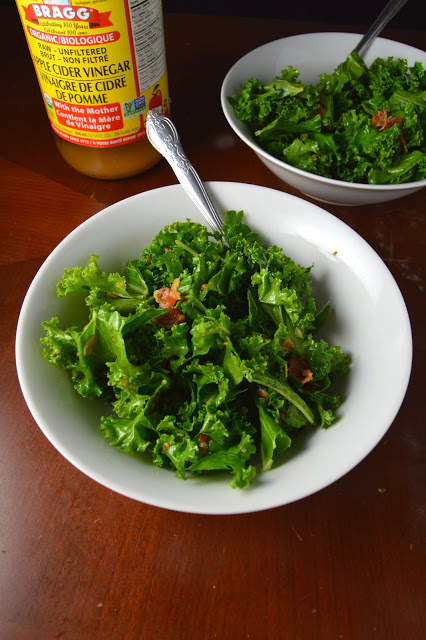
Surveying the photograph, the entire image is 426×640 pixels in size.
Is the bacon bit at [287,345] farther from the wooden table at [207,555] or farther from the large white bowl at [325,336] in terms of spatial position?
the wooden table at [207,555]

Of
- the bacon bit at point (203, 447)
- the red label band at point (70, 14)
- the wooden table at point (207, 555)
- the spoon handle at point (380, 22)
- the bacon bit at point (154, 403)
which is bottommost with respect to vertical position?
the wooden table at point (207, 555)

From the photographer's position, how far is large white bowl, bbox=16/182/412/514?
25.4 inches

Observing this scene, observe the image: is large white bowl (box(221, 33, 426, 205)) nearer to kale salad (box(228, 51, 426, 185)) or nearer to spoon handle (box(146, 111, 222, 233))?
kale salad (box(228, 51, 426, 185))

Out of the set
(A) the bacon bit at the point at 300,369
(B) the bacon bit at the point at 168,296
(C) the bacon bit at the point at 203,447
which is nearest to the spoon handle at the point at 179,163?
(B) the bacon bit at the point at 168,296

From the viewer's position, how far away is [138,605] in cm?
67

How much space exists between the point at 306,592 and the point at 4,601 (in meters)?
0.40

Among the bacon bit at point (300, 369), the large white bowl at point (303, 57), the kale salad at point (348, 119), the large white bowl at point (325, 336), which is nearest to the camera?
the large white bowl at point (325, 336)

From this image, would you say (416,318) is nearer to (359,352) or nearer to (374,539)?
(359,352)

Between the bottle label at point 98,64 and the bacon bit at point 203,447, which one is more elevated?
the bottle label at point 98,64

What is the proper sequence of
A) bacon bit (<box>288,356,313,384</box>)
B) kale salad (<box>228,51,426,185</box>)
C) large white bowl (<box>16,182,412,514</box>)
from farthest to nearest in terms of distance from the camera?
kale salad (<box>228,51,426,185</box>), bacon bit (<box>288,356,313,384</box>), large white bowl (<box>16,182,412,514</box>)

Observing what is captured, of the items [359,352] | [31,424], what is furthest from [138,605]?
[359,352]

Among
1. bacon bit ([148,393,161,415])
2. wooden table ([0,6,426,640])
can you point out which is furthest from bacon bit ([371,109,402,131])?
bacon bit ([148,393,161,415])

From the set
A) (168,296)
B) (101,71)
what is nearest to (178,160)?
(101,71)

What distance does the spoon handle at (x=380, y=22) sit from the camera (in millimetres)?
1227
